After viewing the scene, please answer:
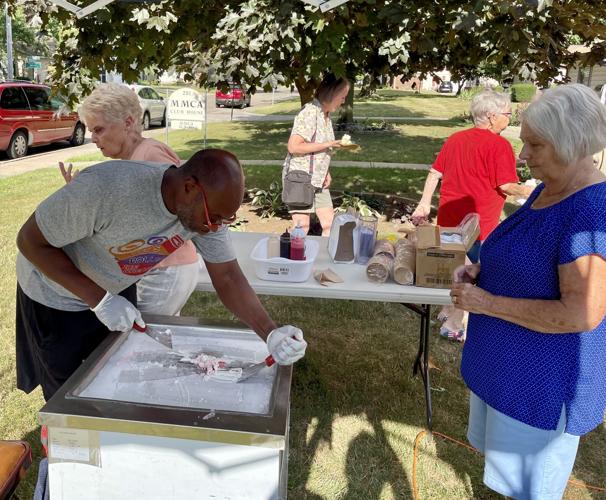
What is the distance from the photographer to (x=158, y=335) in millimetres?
1806

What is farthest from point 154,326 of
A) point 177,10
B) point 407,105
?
point 407,105

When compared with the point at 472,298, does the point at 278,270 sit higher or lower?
lower

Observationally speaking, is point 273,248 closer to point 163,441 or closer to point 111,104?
point 111,104

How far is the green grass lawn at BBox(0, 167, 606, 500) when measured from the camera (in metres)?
2.63

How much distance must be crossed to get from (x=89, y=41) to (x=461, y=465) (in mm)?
3085

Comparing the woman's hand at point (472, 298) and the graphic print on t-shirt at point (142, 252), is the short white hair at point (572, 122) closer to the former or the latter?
the woman's hand at point (472, 298)

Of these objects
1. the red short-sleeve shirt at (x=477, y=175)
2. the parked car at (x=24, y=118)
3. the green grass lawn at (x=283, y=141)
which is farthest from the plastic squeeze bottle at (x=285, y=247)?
the parked car at (x=24, y=118)

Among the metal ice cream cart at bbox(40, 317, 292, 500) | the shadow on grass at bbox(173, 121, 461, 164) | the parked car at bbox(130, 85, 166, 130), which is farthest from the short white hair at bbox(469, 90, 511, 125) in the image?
the parked car at bbox(130, 85, 166, 130)

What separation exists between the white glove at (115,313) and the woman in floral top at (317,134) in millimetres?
2855

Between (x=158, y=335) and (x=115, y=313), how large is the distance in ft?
0.60

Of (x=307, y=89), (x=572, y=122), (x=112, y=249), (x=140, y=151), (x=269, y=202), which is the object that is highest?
(x=307, y=89)

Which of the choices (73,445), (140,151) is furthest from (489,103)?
(73,445)

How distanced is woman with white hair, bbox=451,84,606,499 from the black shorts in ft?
4.19

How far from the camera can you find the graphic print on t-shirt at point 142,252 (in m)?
1.71
